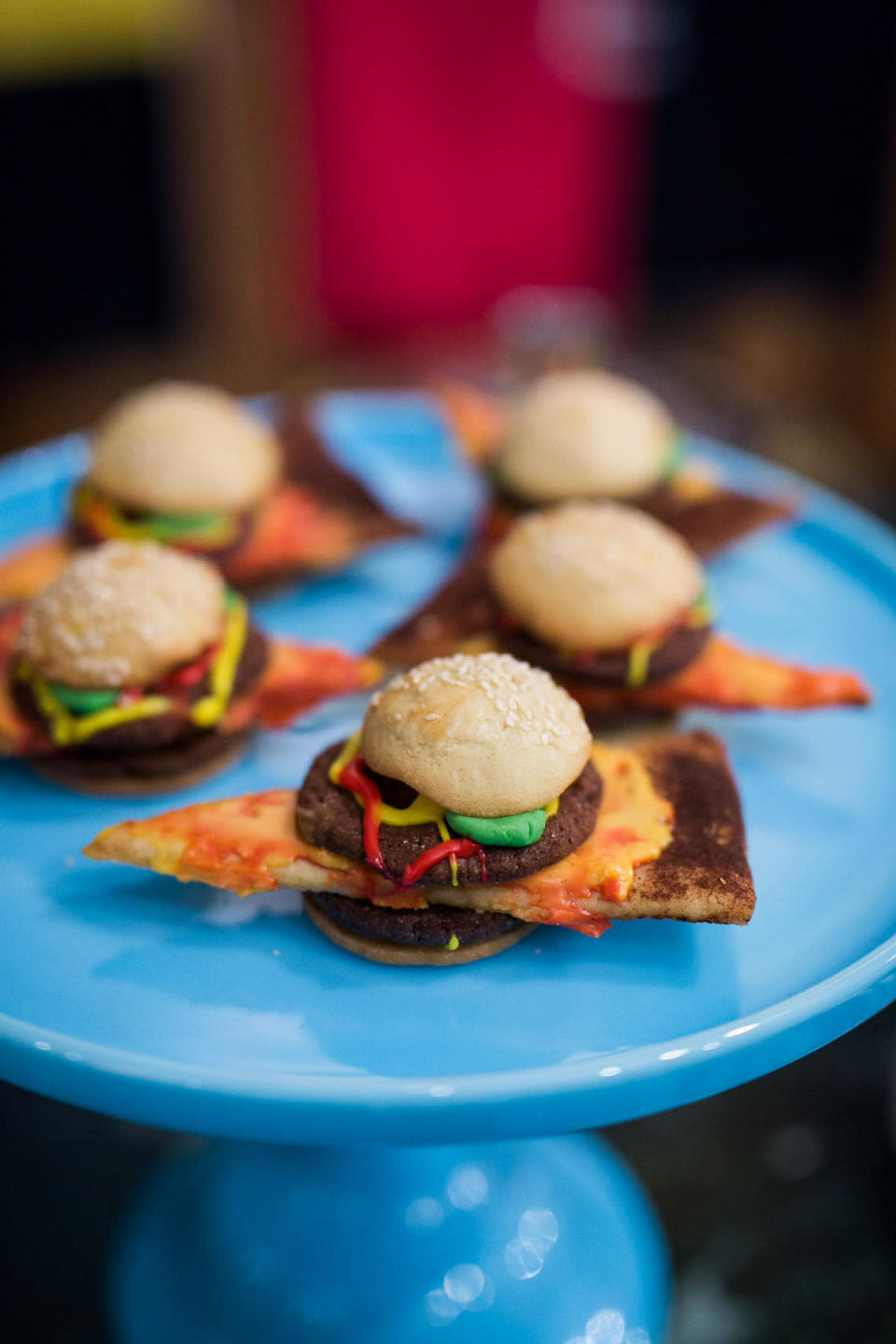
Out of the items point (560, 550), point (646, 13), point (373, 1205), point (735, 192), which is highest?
point (646, 13)

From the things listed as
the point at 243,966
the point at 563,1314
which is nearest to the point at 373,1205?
the point at 563,1314

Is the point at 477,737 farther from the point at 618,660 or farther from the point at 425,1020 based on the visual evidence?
the point at 618,660

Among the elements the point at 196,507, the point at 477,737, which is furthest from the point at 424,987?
the point at 196,507

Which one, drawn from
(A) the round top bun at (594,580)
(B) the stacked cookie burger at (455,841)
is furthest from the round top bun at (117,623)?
(A) the round top bun at (594,580)

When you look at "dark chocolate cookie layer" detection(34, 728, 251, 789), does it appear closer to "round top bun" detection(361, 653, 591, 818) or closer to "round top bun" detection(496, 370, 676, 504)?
"round top bun" detection(361, 653, 591, 818)

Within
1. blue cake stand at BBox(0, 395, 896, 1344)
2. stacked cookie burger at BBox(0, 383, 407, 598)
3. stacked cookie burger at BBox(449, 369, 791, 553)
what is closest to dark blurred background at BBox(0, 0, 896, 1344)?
stacked cookie burger at BBox(449, 369, 791, 553)

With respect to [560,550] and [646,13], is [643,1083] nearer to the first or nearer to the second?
[560,550]
